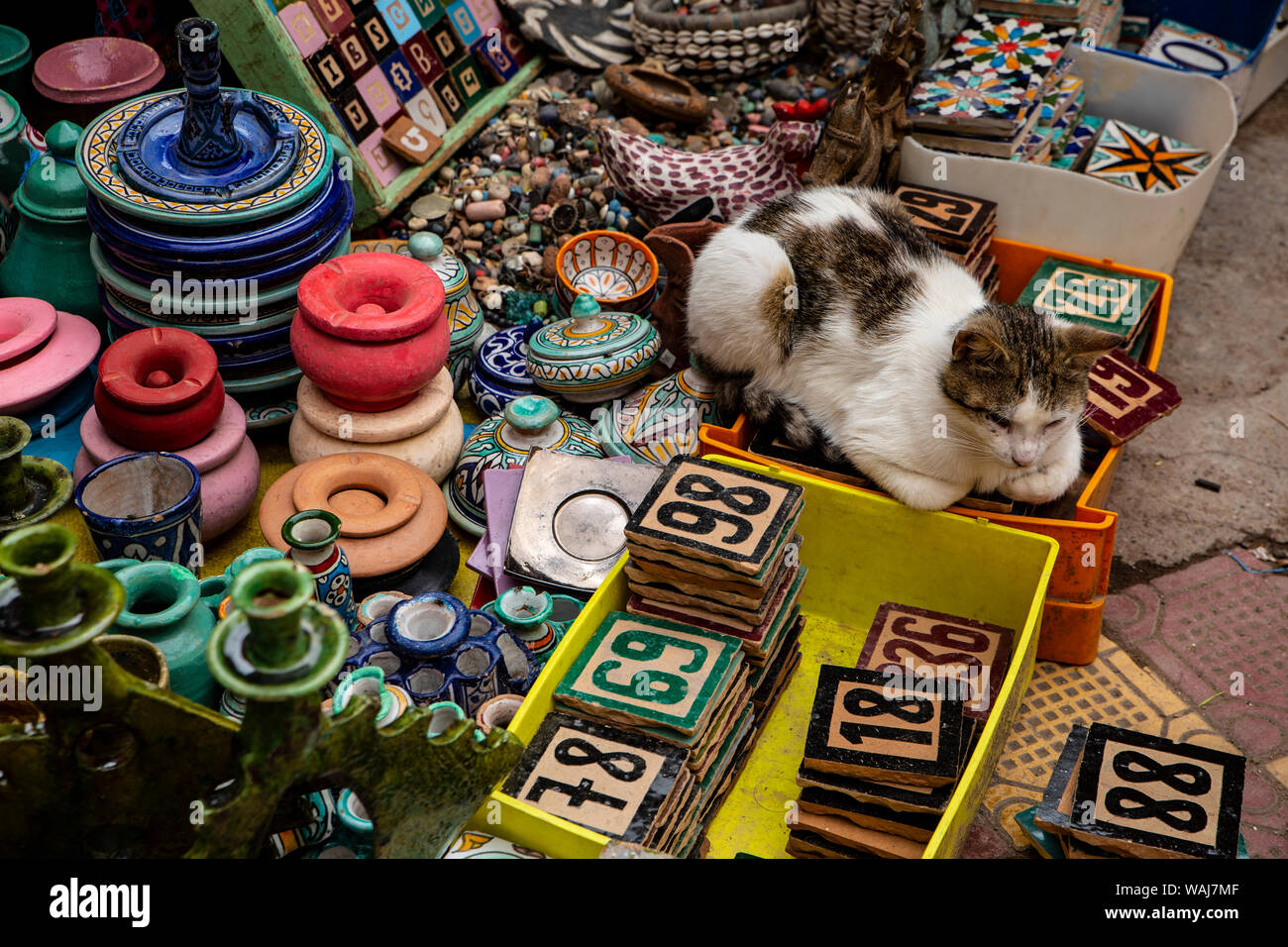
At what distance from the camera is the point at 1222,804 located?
2.54 m

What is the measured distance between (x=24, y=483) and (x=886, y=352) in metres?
2.51

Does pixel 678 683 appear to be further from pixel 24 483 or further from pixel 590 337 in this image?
pixel 24 483

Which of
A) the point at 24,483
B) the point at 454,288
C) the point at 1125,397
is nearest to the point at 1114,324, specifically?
the point at 1125,397

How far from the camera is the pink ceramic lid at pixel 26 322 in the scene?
3736 mm

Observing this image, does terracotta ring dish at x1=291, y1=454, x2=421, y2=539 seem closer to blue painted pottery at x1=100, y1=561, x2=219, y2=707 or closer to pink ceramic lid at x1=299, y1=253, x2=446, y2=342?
pink ceramic lid at x1=299, y1=253, x2=446, y2=342

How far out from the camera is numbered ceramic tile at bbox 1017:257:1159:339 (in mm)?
3969

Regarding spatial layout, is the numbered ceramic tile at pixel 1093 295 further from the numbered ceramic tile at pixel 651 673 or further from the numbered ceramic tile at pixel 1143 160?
the numbered ceramic tile at pixel 651 673

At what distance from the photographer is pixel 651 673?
107 inches

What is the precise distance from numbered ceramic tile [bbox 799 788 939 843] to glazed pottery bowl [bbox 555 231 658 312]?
7.24 ft

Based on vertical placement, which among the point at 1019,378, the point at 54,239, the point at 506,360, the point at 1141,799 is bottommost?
the point at 506,360

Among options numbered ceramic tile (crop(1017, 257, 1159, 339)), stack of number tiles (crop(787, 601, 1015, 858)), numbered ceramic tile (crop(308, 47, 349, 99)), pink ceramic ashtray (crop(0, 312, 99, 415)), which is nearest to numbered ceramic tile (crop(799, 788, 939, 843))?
stack of number tiles (crop(787, 601, 1015, 858))

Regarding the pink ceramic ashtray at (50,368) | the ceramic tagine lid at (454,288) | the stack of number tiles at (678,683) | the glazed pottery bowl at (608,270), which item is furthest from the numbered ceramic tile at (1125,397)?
the pink ceramic ashtray at (50,368)

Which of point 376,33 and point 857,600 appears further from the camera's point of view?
point 376,33

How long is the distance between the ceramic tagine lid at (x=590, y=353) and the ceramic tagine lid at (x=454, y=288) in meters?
0.37
